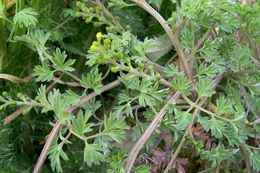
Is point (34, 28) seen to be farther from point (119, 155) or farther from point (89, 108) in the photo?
point (119, 155)

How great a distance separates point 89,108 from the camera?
1.08 meters

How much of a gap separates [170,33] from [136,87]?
0.51 feet

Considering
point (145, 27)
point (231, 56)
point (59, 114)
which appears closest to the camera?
point (59, 114)

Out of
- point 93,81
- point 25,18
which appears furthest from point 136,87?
point 25,18

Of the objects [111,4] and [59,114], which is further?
[111,4]

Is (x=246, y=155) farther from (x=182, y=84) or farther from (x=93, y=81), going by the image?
(x=93, y=81)

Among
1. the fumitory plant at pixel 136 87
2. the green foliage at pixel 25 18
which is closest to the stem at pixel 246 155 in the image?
the fumitory plant at pixel 136 87

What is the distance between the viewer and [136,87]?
3.35 ft

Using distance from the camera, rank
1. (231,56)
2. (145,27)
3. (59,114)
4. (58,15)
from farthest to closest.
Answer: (145,27) < (58,15) < (231,56) < (59,114)

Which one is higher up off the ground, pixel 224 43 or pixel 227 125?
pixel 224 43

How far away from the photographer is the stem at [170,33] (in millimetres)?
1093

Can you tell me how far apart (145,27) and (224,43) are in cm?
37

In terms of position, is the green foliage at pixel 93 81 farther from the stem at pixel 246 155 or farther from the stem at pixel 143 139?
the stem at pixel 246 155

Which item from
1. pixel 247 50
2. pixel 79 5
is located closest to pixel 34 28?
pixel 79 5
